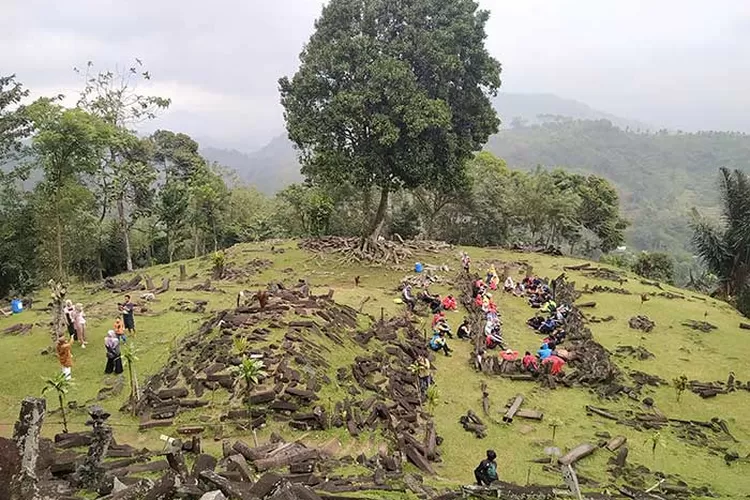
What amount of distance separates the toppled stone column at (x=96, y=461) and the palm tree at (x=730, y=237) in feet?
120

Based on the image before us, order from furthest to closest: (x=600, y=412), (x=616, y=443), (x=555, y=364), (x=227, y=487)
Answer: (x=555, y=364) → (x=600, y=412) → (x=616, y=443) → (x=227, y=487)

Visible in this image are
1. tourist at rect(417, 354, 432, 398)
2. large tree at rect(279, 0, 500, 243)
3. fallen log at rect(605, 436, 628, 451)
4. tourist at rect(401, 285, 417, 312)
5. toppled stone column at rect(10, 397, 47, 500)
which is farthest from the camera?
large tree at rect(279, 0, 500, 243)

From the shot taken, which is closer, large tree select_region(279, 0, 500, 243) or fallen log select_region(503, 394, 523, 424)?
fallen log select_region(503, 394, 523, 424)

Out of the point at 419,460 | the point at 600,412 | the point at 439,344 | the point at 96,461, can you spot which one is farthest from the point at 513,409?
the point at 96,461

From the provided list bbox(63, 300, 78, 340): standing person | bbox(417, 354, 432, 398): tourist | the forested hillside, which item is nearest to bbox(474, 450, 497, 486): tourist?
bbox(417, 354, 432, 398): tourist

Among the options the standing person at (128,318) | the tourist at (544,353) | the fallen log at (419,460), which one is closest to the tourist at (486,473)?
the fallen log at (419,460)

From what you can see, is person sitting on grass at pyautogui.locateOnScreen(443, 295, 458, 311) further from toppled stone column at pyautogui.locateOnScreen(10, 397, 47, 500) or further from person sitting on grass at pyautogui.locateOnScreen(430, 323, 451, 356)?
toppled stone column at pyautogui.locateOnScreen(10, 397, 47, 500)

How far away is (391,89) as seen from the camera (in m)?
28.9

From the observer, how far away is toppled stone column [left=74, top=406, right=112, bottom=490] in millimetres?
9086

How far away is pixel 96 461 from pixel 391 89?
23681 mm

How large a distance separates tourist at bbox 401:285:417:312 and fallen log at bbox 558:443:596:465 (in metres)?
11.8

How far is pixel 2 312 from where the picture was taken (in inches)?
A: 992

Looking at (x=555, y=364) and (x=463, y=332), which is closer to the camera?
(x=555, y=364)

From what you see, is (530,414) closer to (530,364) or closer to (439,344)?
(530,364)
